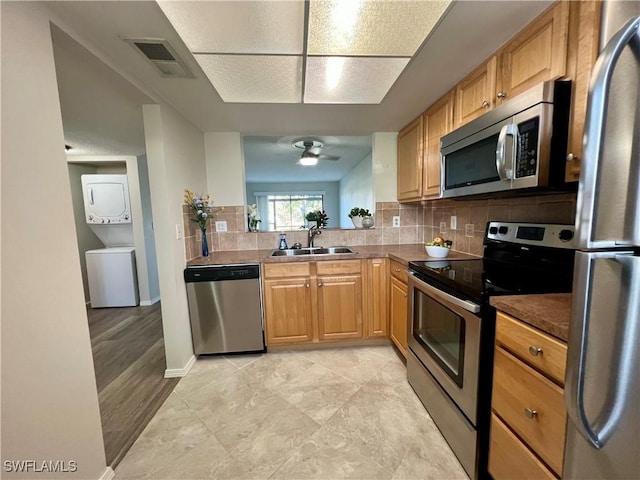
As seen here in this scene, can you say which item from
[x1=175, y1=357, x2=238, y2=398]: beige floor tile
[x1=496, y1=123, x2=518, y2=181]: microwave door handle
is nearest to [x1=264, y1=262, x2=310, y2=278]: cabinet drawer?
[x1=175, y1=357, x2=238, y2=398]: beige floor tile

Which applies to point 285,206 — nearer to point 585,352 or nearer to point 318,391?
point 318,391

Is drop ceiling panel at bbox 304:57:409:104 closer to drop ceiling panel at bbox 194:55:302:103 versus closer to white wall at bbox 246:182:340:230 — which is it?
drop ceiling panel at bbox 194:55:302:103

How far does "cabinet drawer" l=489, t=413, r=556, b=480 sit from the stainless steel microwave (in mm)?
1026

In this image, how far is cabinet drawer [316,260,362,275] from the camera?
7.62ft

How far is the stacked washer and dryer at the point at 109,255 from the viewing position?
3652 millimetres

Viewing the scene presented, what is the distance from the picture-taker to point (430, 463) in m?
1.32

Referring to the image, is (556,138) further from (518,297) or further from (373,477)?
(373,477)

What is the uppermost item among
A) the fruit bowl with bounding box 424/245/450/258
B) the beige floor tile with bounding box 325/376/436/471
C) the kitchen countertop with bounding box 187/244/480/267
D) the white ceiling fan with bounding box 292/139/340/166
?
the white ceiling fan with bounding box 292/139/340/166

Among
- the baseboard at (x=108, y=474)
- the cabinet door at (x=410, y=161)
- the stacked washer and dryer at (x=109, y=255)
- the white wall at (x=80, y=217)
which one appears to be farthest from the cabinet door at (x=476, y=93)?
the white wall at (x=80, y=217)

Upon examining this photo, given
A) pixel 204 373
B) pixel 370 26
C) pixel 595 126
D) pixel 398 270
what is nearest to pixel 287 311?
pixel 204 373

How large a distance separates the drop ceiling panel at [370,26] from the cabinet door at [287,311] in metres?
1.71

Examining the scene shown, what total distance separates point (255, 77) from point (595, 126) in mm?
1618

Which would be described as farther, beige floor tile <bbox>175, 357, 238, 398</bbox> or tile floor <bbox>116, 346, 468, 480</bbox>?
beige floor tile <bbox>175, 357, 238, 398</bbox>

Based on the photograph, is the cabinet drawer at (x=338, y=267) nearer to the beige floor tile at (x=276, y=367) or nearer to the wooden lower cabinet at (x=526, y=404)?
the beige floor tile at (x=276, y=367)
